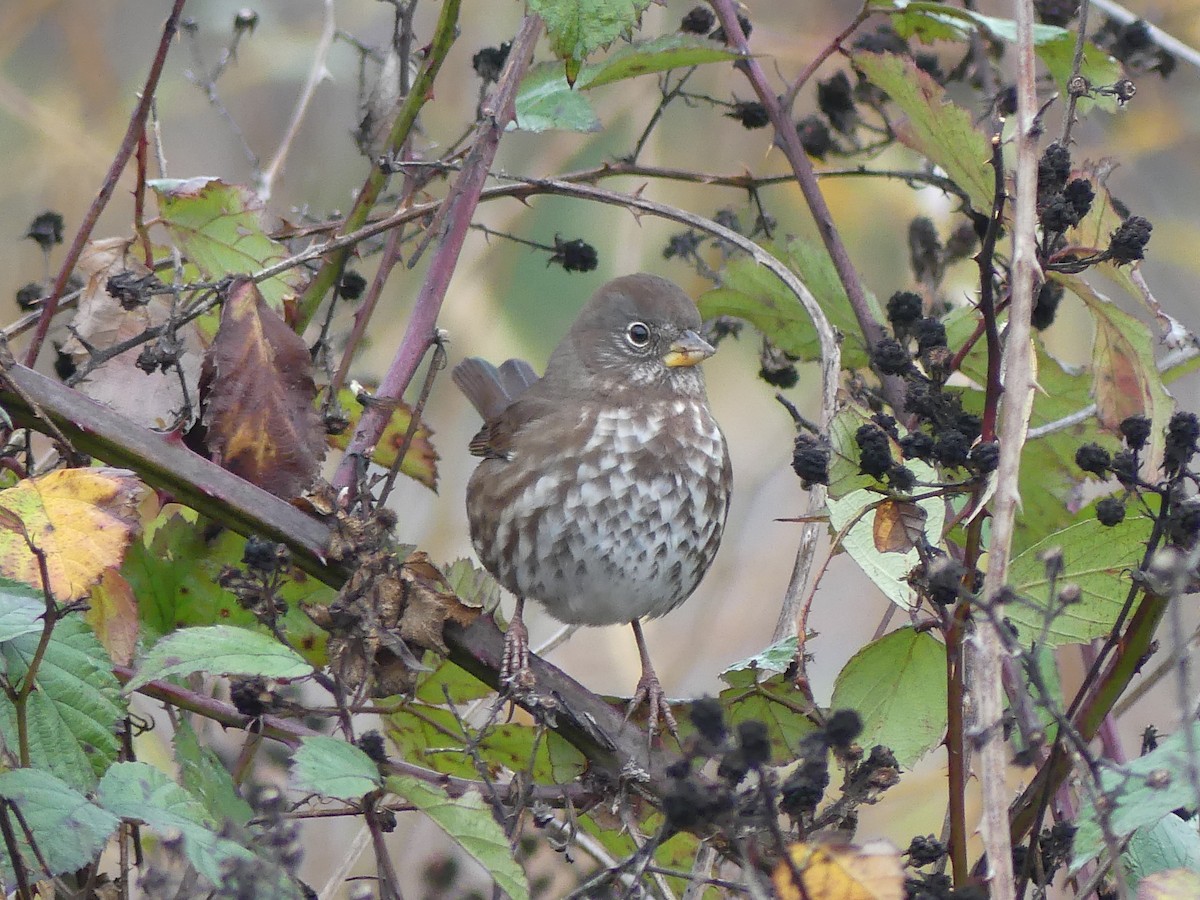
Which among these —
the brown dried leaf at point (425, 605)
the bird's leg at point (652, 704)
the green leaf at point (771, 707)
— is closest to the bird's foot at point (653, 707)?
the bird's leg at point (652, 704)

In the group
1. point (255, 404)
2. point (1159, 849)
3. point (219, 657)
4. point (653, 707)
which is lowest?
point (1159, 849)

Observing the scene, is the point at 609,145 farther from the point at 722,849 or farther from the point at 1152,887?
the point at 1152,887

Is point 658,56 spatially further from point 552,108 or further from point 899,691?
point 899,691

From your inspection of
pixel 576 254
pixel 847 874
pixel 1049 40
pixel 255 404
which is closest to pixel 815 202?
pixel 1049 40

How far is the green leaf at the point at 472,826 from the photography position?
1.56m

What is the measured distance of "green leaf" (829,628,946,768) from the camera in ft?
6.17

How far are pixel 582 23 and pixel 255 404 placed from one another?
2.26 ft

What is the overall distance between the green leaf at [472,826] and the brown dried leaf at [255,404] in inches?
23.6

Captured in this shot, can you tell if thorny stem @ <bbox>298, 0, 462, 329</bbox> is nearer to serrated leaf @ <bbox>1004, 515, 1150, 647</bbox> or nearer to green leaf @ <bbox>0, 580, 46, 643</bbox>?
green leaf @ <bbox>0, 580, 46, 643</bbox>

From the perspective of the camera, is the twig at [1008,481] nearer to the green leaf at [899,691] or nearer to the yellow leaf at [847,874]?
the yellow leaf at [847,874]

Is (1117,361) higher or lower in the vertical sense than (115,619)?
higher

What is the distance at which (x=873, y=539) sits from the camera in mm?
1854

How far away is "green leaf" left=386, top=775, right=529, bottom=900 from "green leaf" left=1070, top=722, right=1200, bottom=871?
0.55 metres

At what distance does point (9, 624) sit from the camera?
5.34 feet
